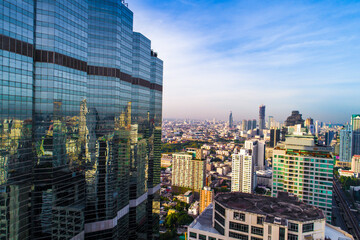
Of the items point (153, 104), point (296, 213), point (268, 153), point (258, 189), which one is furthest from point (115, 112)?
point (268, 153)

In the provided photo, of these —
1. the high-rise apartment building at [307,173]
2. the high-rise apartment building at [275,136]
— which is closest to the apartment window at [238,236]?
the high-rise apartment building at [307,173]

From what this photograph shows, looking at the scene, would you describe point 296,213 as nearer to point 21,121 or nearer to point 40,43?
point 21,121

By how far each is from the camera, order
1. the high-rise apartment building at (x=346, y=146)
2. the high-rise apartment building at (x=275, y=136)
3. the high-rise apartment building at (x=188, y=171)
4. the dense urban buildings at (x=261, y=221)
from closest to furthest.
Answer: the dense urban buildings at (x=261, y=221)
the high-rise apartment building at (x=188, y=171)
the high-rise apartment building at (x=346, y=146)
the high-rise apartment building at (x=275, y=136)

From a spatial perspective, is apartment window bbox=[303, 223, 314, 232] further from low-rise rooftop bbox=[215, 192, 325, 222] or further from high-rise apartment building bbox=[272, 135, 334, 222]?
high-rise apartment building bbox=[272, 135, 334, 222]

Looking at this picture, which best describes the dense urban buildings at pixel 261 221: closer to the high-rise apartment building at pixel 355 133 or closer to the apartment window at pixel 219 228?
the apartment window at pixel 219 228

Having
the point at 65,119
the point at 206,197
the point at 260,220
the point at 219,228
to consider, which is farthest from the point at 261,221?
the point at 206,197
